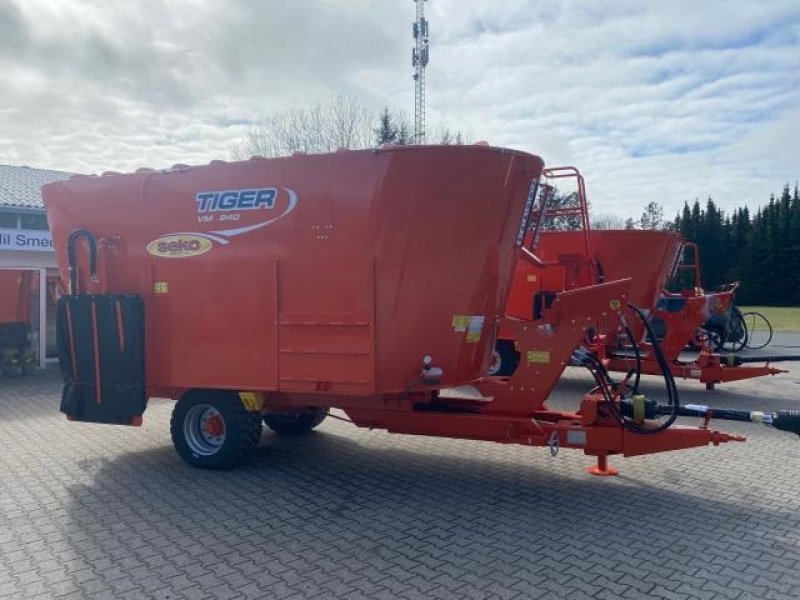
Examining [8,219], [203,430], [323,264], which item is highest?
[8,219]

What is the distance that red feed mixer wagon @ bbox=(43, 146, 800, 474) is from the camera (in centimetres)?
545

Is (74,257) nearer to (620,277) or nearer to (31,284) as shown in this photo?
(31,284)

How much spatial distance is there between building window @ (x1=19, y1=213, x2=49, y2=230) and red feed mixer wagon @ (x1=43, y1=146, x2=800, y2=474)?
13.3 meters

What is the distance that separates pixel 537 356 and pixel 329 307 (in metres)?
1.90

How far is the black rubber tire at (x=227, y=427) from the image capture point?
20.7 feet

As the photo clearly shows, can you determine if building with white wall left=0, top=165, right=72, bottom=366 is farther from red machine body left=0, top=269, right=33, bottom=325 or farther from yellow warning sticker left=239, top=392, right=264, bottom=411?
yellow warning sticker left=239, top=392, right=264, bottom=411

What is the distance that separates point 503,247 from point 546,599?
2.97m

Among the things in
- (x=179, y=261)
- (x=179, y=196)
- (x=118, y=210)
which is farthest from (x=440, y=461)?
(x=118, y=210)

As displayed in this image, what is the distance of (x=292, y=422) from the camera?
7770 millimetres

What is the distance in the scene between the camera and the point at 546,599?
3844 mm

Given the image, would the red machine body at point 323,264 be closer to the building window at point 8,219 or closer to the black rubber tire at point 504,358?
the black rubber tire at point 504,358

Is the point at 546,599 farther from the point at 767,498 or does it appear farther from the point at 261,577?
the point at 767,498

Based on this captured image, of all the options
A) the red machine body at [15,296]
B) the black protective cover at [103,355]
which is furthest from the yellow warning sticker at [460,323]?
the red machine body at [15,296]

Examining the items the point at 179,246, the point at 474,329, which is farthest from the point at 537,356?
the point at 179,246
